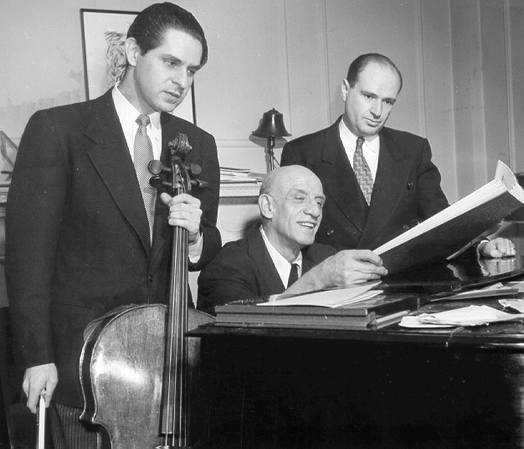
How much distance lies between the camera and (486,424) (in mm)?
1199

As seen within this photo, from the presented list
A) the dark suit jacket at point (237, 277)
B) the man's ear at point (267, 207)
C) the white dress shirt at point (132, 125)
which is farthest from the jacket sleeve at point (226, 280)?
the man's ear at point (267, 207)

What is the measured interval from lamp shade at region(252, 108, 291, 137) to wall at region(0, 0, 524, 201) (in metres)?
0.15

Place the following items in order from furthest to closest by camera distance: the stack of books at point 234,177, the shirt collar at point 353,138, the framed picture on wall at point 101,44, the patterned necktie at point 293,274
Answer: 1. the framed picture on wall at point 101,44
2. the stack of books at point 234,177
3. the shirt collar at point 353,138
4. the patterned necktie at point 293,274

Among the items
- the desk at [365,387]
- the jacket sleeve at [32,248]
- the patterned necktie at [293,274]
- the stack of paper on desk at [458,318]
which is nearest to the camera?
the desk at [365,387]

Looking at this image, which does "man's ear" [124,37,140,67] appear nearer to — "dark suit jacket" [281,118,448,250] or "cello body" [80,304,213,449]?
"cello body" [80,304,213,449]

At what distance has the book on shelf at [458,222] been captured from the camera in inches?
64.6

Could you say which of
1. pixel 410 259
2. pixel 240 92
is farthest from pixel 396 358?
pixel 240 92

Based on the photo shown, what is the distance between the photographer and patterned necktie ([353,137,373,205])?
3.00m

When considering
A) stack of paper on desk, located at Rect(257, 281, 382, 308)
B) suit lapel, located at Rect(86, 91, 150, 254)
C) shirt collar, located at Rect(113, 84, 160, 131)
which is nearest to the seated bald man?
suit lapel, located at Rect(86, 91, 150, 254)

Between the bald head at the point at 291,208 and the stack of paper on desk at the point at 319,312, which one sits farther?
the bald head at the point at 291,208

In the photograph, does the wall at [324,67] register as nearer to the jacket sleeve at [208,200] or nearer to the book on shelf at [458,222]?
the jacket sleeve at [208,200]

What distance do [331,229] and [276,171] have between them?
0.43 meters

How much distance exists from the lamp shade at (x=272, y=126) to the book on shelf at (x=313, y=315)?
2677 millimetres

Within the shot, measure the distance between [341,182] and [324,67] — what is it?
1.59 m
